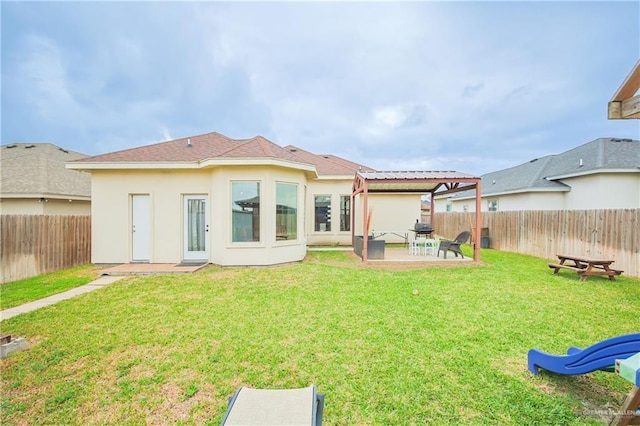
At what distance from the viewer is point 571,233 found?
1004cm

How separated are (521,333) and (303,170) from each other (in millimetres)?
7684

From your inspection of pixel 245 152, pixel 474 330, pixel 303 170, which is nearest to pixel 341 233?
pixel 303 170

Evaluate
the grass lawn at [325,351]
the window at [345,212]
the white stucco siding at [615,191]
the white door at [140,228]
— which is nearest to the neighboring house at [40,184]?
the white door at [140,228]

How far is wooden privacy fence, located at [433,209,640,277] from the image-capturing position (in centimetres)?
805

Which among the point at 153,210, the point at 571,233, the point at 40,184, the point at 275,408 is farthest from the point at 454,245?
the point at 40,184

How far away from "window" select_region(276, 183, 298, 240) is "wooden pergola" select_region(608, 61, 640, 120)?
7.92 m

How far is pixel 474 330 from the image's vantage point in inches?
171

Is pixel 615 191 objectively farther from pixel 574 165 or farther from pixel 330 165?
pixel 330 165

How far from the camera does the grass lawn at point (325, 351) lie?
8.67ft

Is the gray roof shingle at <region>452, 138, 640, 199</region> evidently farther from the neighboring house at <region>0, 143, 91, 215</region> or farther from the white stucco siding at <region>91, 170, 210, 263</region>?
the neighboring house at <region>0, 143, 91, 215</region>

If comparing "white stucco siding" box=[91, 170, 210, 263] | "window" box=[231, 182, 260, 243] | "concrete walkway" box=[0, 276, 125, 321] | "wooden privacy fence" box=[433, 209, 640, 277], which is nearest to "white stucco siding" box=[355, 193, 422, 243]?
"wooden privacy fence" box=[433, 209, 640, 277]

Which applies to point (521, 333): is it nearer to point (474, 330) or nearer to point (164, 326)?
point (474, 330)

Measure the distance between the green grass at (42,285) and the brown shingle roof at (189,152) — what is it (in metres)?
3.72

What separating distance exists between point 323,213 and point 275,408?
524 inches
